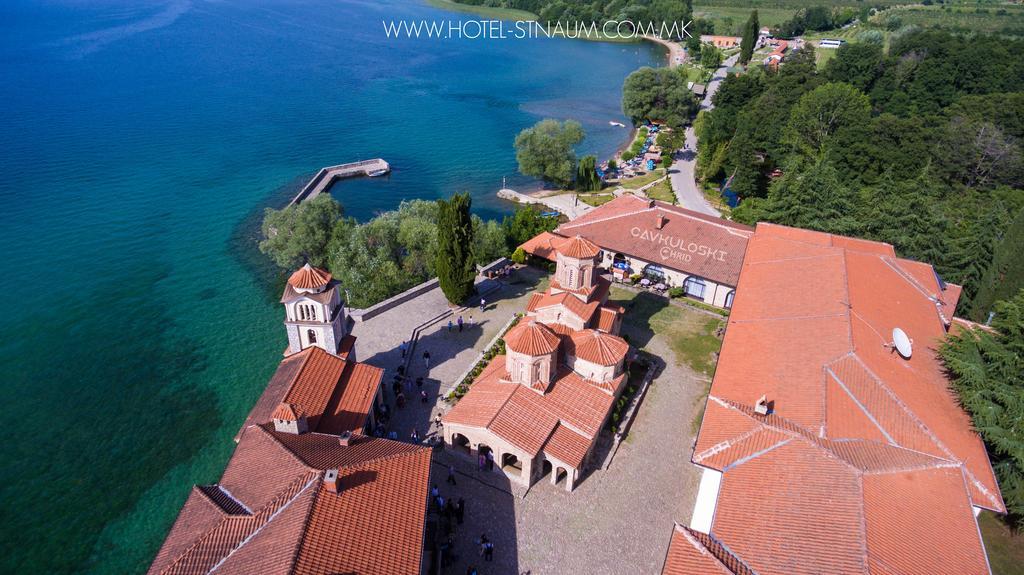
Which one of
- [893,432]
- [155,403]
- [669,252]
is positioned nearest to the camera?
[893,432]

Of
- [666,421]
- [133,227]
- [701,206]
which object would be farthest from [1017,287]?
[133,227]

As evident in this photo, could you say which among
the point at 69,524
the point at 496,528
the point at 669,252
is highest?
the point at 669,252

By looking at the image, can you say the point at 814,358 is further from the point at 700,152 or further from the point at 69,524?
the point at 700,152

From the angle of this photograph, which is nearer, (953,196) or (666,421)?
(666,421)

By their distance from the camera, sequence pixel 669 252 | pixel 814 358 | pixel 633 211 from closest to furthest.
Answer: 1. pixel 814 358
2. pixel 669 252
3. pixel 633 211

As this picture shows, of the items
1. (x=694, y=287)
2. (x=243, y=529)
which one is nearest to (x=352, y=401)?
(x=243, y=529)

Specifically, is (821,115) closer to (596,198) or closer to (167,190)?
(596,198)
